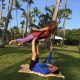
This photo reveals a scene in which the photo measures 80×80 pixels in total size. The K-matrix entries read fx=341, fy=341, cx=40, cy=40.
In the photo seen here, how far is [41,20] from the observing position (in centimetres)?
6656

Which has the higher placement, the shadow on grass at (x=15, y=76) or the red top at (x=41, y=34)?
the red top at (x=41, y=34)

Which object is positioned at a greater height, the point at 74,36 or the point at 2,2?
the point at 2,2

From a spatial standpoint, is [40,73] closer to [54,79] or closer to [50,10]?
[54,79]

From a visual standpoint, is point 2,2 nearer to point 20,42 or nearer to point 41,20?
point 41,20

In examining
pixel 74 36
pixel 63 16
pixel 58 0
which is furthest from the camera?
pixel 74 36

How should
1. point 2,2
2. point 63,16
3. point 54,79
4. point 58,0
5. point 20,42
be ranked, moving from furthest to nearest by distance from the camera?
point 2,2, point 63,16, point 58,0, point 20,42, point 54,79

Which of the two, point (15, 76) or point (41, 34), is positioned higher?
point (41, 34)

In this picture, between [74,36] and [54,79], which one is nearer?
[54,79]

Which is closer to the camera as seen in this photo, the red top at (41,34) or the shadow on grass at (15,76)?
the shadow on grass at (15,76)

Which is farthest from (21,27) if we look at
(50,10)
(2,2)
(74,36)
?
(50,10)

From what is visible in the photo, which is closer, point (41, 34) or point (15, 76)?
point (15, 76)

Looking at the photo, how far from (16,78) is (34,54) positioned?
57.9 inches

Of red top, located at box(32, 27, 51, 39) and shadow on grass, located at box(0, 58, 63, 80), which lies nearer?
shadow on grass, located at box(0, 58, 63, 80)

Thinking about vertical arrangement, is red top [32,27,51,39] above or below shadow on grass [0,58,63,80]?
Result: above
